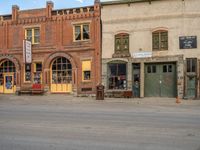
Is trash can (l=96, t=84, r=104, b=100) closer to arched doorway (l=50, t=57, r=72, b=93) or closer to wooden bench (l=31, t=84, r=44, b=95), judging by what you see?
arched doorway (l=50, t=57, r=72, b=93)

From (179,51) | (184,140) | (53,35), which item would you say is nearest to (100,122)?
(184,140)

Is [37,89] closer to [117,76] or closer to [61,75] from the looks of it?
[61,75]

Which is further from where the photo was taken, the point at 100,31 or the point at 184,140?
the point at 100,31

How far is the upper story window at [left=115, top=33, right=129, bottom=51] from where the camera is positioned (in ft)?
97.0

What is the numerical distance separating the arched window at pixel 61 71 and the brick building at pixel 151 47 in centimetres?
347

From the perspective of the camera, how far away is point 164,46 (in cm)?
2848

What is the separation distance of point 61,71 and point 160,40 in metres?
9.51

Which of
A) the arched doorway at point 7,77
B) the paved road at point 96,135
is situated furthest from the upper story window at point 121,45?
the paved road at point 96,135

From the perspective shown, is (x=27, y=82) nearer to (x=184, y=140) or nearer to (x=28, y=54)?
(x=28, y=54)

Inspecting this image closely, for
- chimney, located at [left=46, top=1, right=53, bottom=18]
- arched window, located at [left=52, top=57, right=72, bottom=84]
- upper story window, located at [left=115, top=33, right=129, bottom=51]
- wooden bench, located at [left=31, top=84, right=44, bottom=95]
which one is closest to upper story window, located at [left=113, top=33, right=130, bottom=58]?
upper story window, located at [left=115, top=33, right=129, bottom=51]

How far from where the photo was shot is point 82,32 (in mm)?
31078

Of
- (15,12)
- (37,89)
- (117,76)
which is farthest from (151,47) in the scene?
(15,12)

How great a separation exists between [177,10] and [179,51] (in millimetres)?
3387

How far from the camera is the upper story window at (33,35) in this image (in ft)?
107
